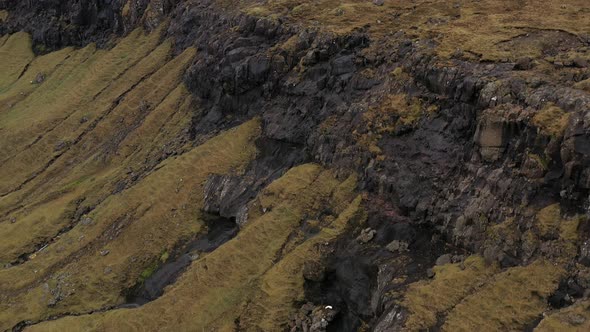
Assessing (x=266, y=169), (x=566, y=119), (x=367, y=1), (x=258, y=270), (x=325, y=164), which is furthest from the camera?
(x=367, y=1)

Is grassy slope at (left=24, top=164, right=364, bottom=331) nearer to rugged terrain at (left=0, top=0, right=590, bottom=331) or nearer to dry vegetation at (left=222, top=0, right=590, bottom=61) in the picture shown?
rugged terrain at (left=0, top=0, right=590, bottom=331)

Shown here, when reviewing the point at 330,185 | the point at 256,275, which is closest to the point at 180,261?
the point at 256,275

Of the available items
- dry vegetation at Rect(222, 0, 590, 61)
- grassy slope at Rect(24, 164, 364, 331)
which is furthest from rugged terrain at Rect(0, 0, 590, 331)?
dry vegetation at Rect(222, 0, 590, 61)

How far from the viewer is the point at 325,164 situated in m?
47.8

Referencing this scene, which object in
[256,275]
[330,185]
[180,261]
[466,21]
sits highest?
[466,21]

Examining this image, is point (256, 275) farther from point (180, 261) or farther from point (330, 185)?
point (180, 261)

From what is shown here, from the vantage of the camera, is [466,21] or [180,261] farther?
[466,21]

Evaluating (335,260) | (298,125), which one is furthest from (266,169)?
A: (335,260)

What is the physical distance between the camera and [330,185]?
4556 cm

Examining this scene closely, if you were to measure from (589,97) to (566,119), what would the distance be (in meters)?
2.12

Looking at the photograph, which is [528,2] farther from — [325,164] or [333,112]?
[325,164]

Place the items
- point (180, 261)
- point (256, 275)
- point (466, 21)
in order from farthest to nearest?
point (466, 21), point (180, 261), point (256, 275)

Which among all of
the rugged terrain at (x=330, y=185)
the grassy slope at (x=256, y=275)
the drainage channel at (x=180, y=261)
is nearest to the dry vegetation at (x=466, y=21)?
the rugged terrain at (x=330, y=185)

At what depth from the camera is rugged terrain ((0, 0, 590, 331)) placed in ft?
105
